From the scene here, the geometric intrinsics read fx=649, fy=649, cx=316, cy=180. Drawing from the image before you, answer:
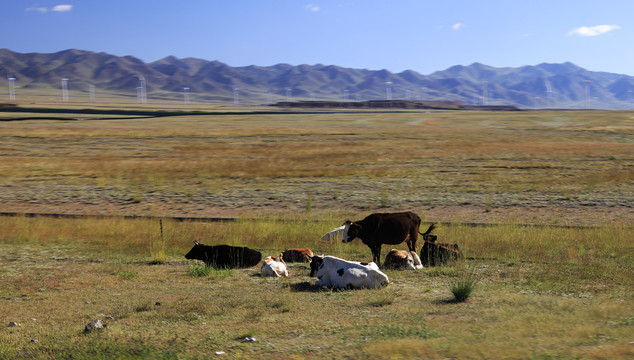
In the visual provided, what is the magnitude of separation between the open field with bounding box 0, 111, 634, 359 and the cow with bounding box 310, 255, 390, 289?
31 cm

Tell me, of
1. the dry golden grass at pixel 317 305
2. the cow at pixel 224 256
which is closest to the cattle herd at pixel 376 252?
the cow at pixel 224 256

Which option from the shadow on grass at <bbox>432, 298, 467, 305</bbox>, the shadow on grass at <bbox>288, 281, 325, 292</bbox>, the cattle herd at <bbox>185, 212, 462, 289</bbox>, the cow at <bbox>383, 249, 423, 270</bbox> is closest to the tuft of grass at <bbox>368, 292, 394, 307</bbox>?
the shadow on grass at <bbox>432, 298, 467, 305</bbox>

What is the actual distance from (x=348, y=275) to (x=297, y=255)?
12.1 feet

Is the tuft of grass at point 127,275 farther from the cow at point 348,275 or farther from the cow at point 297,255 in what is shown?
the cow at point 348,275

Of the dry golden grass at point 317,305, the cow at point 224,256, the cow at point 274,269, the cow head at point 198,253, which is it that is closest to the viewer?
the dry golden grass at point 317,305

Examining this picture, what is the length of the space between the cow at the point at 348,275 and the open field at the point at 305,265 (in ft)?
1.03

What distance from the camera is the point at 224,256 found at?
14.4 metres

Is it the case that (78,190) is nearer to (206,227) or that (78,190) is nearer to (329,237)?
(206,227)

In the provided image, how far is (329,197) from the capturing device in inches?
1115

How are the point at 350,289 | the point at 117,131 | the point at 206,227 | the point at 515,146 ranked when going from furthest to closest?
the point at 117,131 < the point at 515,146 < the point at 206,227 < the point at 350,289

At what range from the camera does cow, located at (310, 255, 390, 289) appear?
11766mm

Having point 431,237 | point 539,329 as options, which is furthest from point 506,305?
point 431,237

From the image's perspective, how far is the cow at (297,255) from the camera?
15247 millimetres

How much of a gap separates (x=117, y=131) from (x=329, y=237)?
5274cm
